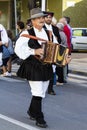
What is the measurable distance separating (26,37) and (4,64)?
24.5 feet

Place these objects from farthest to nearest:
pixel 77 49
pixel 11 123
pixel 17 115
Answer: pixel 77 49
pixel 17 115
pixel 11 123

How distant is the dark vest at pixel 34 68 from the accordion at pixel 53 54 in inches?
6.2

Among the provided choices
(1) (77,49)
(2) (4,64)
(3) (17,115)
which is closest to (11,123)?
(3) (17,115)

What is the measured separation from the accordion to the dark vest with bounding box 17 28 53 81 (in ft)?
0.51

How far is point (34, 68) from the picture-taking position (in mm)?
7281

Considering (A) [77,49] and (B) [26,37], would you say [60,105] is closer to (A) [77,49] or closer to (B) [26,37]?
(B) [26,37]

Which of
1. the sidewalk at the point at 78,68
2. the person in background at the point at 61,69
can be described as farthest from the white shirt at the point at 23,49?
the sidewalk at the point at 78,68

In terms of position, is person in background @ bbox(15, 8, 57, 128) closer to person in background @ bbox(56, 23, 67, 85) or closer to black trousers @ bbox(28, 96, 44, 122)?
black trousers @ bbox(28, 96, 44, 122)

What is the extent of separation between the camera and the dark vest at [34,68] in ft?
23.7

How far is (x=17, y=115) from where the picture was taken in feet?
27.2

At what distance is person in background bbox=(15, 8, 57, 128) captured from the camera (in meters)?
7.19

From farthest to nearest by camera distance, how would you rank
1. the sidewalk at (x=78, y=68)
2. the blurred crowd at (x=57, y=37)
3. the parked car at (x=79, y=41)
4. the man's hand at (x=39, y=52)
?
the parked car at (x=79, y=41) < the sidewalk at (x=78, y=68) < the blurred crowd at (x=57, y=37) < the man's hand at (x=39, y=52)

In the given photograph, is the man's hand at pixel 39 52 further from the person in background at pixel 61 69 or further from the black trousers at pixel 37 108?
the person in background at pixel 61 69

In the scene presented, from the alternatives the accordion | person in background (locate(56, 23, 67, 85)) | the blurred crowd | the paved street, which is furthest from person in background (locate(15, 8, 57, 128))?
person in background (locate(56, 23, 67, 85))
